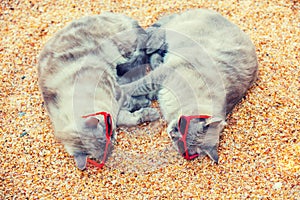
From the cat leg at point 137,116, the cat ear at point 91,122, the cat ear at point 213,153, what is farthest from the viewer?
the cat leg at point 137,116

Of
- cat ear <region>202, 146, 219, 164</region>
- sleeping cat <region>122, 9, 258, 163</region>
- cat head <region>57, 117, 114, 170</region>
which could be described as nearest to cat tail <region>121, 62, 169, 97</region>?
sleeping cat <region>122, 9, 258, 163</region>

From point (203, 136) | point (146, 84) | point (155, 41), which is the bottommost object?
point (203, 136)

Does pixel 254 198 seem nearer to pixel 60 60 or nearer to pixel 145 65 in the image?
pixel 145 65

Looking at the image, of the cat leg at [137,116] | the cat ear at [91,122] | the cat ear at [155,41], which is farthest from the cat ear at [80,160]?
the cat ear at [155,41]

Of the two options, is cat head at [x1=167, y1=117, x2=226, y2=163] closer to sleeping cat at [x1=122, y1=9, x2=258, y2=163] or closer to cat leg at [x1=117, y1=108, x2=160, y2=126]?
sleeping cat at [x1=122, y1=9, x2=258, y2=163]

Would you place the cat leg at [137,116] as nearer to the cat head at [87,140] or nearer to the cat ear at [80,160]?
the cat head at [87,140]

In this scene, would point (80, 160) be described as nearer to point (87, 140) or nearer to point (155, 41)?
point (87, 140)

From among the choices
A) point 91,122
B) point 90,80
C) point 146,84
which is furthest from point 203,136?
point 90,80
